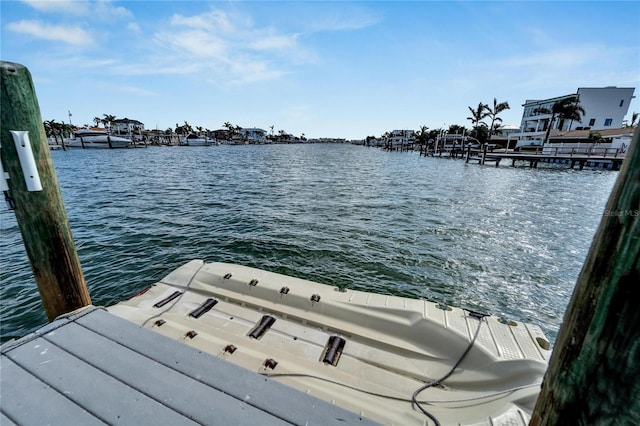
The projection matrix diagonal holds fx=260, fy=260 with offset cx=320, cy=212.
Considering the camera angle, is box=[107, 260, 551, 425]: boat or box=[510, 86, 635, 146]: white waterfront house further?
box=[510, 86, 635, 146]: white waterfront house

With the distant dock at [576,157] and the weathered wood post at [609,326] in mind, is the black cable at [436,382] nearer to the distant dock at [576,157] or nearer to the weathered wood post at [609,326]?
the weathered wood post at [609,326]

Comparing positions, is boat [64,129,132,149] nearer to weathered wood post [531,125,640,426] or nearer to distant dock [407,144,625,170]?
distant dock [407,144,625,170]

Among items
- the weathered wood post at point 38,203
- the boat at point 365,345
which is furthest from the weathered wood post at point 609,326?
the weathered wood post at point 38,203

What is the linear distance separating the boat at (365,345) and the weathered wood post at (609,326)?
149 cm

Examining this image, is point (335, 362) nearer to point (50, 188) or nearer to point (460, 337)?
point (460, 337)

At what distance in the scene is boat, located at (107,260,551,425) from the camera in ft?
8.01

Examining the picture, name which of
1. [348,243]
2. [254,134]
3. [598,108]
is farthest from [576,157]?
[254,134]

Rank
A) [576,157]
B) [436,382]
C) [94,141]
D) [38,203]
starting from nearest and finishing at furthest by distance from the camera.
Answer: [38,203] → [436,382] → [576,157] → [94,141]

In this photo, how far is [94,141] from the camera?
74000 mm

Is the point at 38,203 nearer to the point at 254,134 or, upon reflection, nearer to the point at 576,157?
the point at 576,157

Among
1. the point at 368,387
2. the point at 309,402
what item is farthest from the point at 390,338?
the point at 309,402

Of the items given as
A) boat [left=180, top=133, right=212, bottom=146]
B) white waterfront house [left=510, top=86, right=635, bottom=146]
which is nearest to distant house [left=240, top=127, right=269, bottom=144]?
boat [left=180, top=133, right=212, bottom=146]

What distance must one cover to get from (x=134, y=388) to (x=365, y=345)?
243 centimetres

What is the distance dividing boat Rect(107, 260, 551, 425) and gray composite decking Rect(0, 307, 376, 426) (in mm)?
500
